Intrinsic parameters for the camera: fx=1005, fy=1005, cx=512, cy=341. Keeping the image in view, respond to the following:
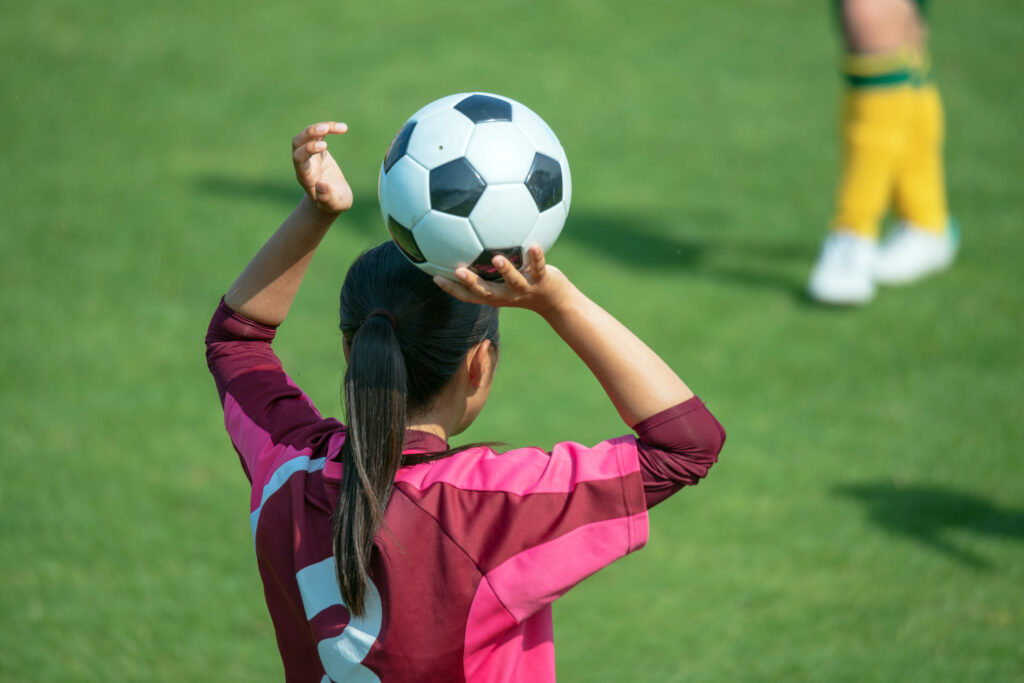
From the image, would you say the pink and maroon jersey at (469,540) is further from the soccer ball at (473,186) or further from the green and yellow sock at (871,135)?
the green and yellow sock at (871,135)

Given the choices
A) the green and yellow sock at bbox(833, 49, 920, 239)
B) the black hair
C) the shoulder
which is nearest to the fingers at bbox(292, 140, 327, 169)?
the black hair

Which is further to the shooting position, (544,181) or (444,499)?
(544,181)

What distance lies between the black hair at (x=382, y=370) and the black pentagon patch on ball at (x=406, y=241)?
0.03 metres

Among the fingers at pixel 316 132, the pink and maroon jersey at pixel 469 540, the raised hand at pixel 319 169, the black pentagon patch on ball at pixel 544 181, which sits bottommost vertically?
the pink and maroon jersey at pixel 469 540

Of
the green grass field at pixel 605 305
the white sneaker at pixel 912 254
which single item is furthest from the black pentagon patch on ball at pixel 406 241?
the white sneaker at pixel 912 254

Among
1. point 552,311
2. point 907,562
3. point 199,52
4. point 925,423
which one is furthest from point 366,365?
point 199,52

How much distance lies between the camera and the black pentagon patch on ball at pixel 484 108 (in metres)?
1.94

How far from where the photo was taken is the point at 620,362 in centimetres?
168

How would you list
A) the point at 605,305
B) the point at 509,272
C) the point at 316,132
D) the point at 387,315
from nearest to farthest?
the point at 509,272, the point at 387,315, the point at 316,132, the point at 605,305

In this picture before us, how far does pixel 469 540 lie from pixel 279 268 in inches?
31.3

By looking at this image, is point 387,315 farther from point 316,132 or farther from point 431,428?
point 316,132

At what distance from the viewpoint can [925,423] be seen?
16.5 feet

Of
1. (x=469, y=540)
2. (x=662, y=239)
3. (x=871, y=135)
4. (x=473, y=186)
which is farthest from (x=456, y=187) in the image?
(x=662, y=239)

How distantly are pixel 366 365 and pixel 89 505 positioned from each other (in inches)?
125
